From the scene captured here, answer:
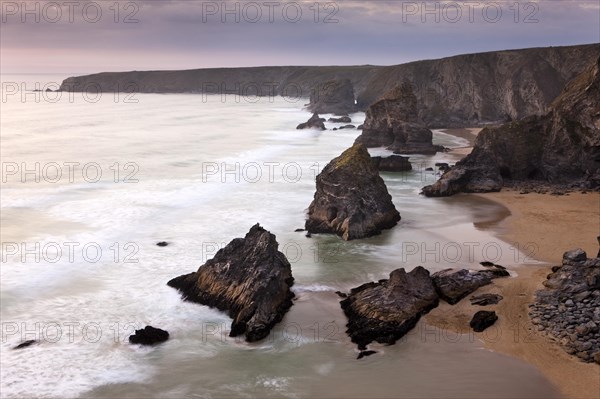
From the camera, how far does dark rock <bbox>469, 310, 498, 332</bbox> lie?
767 inches

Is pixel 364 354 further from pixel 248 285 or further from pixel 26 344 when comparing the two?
pixel 26 344

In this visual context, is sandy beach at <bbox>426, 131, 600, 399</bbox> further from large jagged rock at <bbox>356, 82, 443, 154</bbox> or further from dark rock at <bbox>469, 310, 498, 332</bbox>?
large jagged rock at <bbox>356, 82, 443, 154</bbox>

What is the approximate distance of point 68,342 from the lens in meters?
19.8

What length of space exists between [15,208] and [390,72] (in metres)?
102

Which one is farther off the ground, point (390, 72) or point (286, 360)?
point (390, 72)

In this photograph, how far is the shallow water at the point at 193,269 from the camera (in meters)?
17.0

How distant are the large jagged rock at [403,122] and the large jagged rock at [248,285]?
42160 mm

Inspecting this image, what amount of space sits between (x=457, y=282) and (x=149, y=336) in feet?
40.0

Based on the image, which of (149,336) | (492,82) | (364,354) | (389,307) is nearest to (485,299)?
(389,307)

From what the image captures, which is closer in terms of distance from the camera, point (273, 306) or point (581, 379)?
point (581, 379)

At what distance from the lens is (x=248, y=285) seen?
838 inches

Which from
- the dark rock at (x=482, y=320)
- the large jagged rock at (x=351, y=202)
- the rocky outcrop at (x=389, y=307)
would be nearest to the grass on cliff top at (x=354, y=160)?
the large jagged rock at (x=351, y=202)

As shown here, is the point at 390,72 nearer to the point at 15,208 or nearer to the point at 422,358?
the point at 15,208

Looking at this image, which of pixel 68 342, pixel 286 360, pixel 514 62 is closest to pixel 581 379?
pixel 286 360
